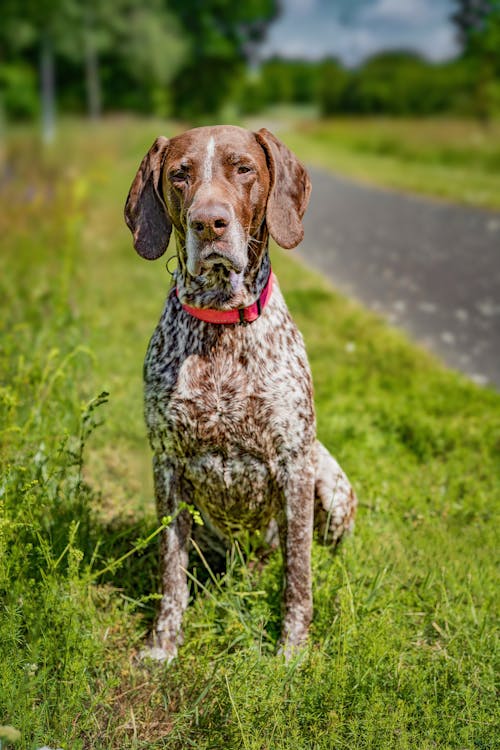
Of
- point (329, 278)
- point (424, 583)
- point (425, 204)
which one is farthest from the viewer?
point (425, 204)

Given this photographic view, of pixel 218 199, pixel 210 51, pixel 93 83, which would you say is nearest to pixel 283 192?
pixel 218 199

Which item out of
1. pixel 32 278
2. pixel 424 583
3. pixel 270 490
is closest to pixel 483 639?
pixel 424 583

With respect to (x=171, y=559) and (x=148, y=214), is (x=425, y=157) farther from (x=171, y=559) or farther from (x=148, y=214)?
(x=171, y=559)

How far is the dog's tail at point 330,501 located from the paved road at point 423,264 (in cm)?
280

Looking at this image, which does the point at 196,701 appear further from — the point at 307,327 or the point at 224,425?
the point at 307,327

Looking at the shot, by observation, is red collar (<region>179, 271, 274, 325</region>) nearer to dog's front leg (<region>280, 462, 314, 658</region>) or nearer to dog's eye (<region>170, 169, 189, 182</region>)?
dog's eye (<region>170, 169, 189, 182</region>)

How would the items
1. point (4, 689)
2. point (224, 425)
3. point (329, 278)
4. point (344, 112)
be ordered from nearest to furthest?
point (4, 689) < point (224, 425) < point (329, 278) < point (344, 112)

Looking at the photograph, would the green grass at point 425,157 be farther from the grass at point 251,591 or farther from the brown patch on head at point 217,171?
the brown patch on head at point 217,171

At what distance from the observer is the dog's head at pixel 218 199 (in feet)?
8.09

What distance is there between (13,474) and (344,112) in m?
56.9

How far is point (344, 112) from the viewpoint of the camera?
55.7 meters

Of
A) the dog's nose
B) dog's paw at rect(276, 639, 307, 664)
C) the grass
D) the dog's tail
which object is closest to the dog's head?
the dog's nose

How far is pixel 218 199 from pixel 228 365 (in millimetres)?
588

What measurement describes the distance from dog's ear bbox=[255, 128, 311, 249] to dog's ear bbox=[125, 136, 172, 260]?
1.26 ft
